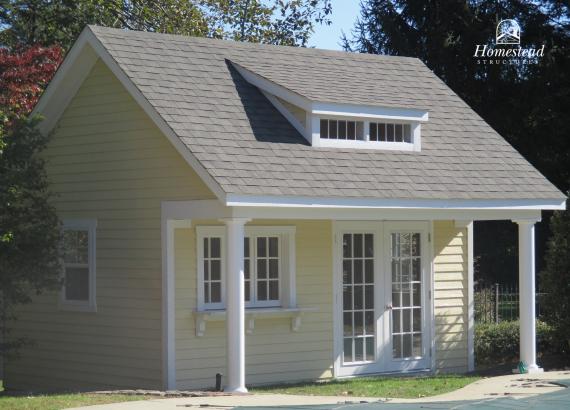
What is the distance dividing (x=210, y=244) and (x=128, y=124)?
221cm

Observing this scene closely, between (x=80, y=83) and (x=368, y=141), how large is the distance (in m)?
4.64

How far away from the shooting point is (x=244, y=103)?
1708 cm

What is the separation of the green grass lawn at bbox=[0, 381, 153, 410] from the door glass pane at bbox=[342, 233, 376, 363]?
4.41 metres

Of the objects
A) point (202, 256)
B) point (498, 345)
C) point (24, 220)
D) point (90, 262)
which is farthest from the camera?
point (498, 345)

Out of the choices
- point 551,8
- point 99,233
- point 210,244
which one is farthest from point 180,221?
point 551,8

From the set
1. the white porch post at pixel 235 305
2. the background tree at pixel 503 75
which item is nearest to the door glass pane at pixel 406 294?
the white porch post at pixel 235 305

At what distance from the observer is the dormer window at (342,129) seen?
17.1m

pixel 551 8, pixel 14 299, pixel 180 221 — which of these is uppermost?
pixel 551 8

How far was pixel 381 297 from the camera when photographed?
17781mm

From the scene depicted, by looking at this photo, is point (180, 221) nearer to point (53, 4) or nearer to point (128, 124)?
point (128, 124)

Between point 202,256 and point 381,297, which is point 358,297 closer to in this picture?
point 381,297

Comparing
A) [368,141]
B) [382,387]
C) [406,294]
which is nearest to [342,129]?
[368,141]

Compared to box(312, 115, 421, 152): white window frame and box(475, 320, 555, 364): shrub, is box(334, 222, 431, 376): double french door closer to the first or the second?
box(312, 115, 421, 152): white window frame

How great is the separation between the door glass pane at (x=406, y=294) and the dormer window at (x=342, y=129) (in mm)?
1786
